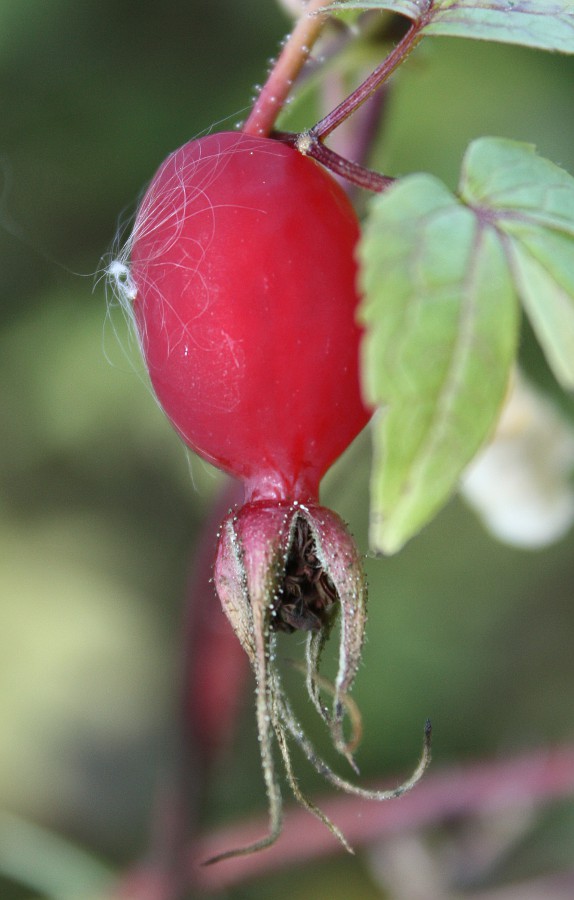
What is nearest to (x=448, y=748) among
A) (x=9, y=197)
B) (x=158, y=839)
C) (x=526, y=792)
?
(x=526, y=792)

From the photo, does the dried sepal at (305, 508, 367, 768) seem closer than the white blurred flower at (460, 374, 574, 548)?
Yes

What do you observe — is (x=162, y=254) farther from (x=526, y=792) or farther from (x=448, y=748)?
(x=448, y=748)

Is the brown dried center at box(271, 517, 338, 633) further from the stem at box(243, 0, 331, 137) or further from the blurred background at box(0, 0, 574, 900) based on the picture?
the blurred background at box(0, 0, 574, 900)

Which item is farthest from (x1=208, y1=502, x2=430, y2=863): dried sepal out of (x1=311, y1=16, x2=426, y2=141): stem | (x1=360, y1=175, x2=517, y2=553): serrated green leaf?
(x1=311, y1=16, x2=426, y2=141): stem

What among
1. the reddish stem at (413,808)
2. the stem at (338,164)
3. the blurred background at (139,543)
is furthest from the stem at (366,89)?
the reddish stem at (413,808)

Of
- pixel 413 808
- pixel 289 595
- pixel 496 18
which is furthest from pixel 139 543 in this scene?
pixel 496 18

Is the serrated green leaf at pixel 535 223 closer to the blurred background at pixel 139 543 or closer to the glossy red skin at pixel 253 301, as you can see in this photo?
the glossy red skin at pixel 253 301
